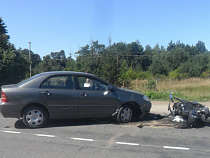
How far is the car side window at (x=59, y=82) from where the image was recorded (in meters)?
6.27

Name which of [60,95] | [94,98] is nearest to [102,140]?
[94,98]

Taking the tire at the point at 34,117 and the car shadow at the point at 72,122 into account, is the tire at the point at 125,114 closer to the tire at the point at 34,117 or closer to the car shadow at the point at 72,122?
the car shadow at the point at 72,122

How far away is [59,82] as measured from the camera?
252 inches

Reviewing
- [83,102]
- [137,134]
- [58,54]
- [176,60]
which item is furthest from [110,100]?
[58,54]

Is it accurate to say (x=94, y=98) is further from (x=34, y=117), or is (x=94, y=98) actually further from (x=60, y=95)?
(x=34, y=117)

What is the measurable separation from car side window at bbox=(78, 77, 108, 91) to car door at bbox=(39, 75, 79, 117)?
286 mm

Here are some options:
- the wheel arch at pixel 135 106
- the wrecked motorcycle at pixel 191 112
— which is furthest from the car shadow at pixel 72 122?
the wrecked motorcycle at pixel 191 112

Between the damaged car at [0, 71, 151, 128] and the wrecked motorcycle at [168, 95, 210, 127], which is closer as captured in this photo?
the damaged car at [0, 71, 151, 128]

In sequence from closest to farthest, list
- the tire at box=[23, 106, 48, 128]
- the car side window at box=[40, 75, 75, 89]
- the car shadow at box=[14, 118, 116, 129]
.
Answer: the tire at box=[23, 106, 48, 128]
the car side window at box=[40, 75, 75, 89]
the car shadow at box=[14, 118, 116, 129]

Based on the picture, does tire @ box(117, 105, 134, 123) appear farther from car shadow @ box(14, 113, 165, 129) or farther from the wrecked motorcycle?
the wrecked motorcycle

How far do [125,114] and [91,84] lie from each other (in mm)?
1467

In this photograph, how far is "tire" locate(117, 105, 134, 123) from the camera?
6.85m

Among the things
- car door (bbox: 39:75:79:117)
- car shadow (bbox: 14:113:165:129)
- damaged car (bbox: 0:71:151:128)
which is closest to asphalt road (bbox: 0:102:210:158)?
car shadow (bbox: 14:113:165:129)

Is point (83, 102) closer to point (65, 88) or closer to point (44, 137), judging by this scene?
point (65, 88)
